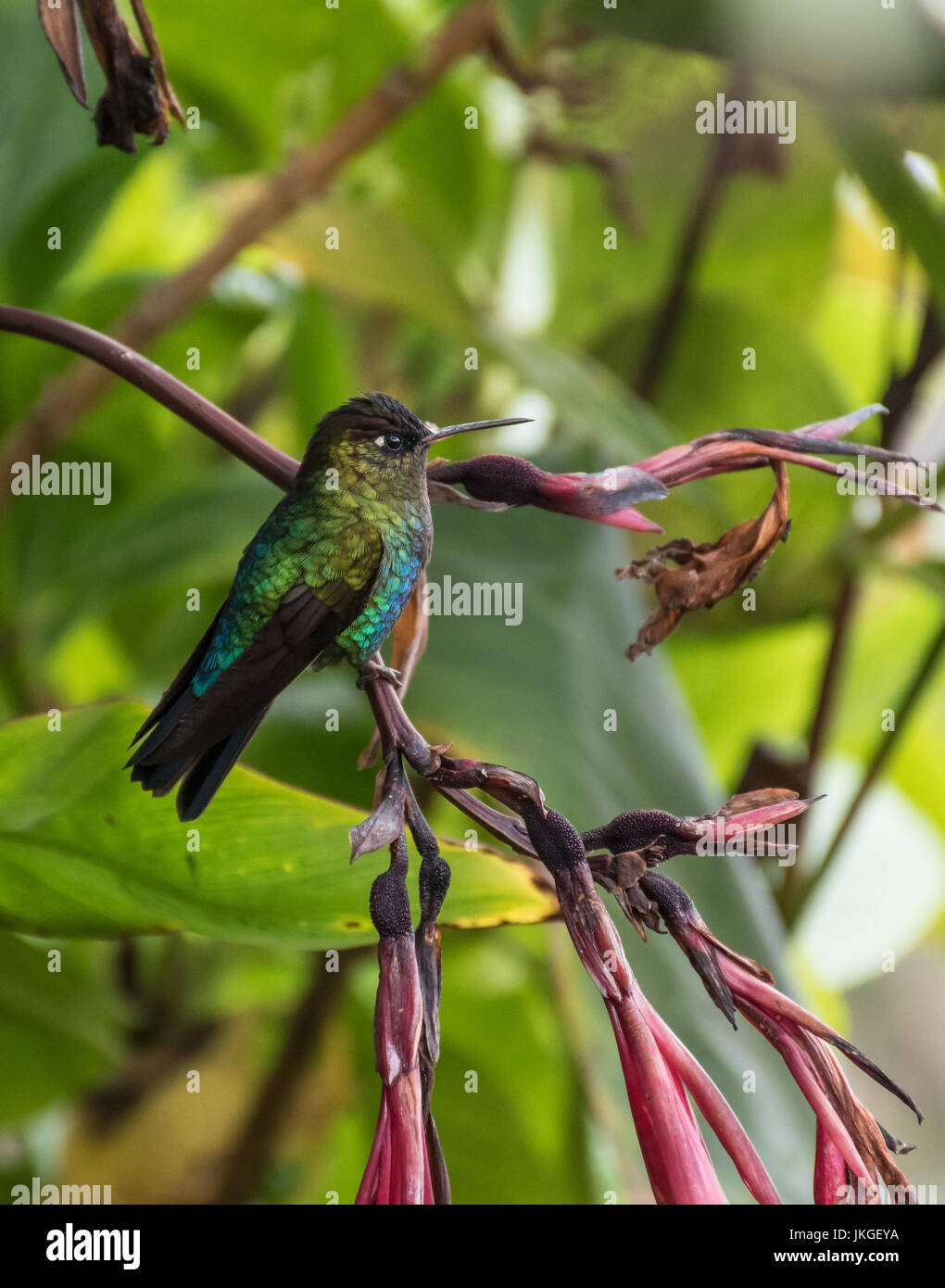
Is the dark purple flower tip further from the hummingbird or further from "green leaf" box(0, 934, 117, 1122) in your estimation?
"green leaf" box(0, 934, 117, 1122)

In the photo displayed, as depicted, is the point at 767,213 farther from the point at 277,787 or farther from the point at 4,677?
the point at 277,787

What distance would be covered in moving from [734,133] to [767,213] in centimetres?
9

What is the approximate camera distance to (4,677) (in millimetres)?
642

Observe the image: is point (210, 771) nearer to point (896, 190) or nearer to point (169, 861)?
point (169, 861)

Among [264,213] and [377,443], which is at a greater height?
[264,213]

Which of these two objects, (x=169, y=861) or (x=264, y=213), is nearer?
(x=169, y=861)

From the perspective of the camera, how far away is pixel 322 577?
9.0 inches

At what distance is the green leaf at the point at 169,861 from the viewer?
0.91ft

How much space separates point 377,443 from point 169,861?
0.40ft

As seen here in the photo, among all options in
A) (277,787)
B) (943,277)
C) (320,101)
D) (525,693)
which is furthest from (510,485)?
(320,101)

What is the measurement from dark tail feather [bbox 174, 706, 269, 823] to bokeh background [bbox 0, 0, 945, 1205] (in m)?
0.05

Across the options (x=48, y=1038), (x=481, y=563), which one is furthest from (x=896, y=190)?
(x=48, y=1038)

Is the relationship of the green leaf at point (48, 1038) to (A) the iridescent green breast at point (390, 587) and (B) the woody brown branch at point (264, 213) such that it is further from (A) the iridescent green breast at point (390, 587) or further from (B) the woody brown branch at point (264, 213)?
(A) the iridescent green breast at point (390, 587)

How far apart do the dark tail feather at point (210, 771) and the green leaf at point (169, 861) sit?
5 cm
